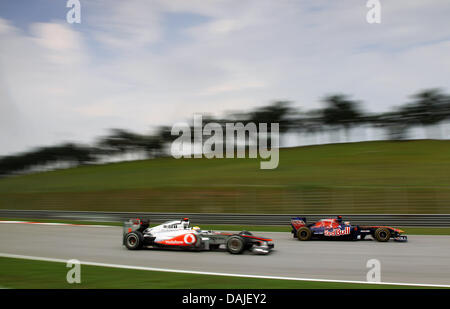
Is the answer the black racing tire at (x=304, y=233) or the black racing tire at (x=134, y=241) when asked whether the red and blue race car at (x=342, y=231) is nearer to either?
the black racing tire at (x=304, y=233)

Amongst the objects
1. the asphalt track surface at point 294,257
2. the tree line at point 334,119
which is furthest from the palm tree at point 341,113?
the asphalt track surface at point 294,257

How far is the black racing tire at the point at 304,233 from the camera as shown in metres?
13.1

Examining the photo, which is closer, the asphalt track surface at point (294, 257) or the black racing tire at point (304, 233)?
the asphalt track surface at point (294, 257)

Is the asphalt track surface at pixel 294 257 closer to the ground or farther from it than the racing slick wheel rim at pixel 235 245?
closer to the ground

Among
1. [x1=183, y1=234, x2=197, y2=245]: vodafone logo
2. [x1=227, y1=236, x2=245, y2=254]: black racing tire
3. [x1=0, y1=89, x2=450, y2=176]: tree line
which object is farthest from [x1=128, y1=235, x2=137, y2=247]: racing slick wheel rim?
[x1=0, y1=89, x2=450, y2=176]: tree line

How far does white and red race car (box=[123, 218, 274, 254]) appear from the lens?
10297 mm

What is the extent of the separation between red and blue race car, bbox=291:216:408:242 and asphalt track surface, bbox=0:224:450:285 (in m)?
0.25

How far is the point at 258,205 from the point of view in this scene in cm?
2292

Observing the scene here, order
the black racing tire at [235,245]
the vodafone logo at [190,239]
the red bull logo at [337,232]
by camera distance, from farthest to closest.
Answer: the red bull logo at [337,232], the vodafone logo at [190,239], the black racing tire at [235,245]

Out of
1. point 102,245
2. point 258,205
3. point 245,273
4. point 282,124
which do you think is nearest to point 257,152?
point 282,124

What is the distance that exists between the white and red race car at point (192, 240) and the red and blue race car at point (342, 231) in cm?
299

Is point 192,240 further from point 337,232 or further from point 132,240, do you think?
point 337,232

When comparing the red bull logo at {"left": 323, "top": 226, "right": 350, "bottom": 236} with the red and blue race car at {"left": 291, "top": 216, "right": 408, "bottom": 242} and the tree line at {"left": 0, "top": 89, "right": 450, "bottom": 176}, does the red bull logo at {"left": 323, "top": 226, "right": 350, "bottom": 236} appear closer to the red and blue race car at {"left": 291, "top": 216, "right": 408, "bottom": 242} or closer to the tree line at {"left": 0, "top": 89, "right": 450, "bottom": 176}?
the red and blue race car at {"left": 291, "top": 216, "right": 408, "bottom": 242}
